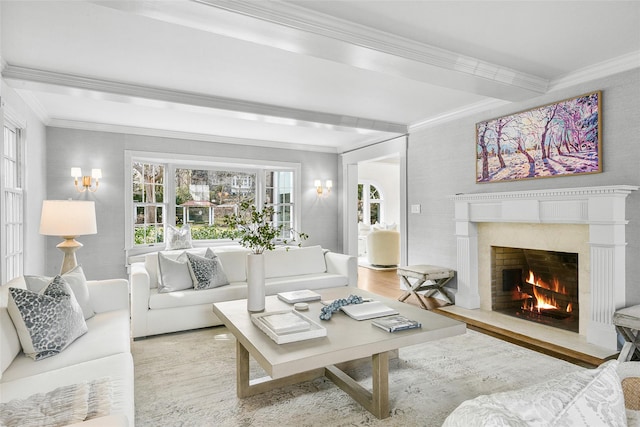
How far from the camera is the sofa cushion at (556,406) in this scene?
69 centimetres

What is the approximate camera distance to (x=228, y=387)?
2.40 m

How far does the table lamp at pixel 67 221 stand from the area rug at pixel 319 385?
1.11 meters

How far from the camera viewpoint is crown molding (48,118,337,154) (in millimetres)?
4945

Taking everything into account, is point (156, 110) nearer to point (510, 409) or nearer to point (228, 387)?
point (228, 387)

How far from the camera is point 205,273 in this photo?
12.2 ft

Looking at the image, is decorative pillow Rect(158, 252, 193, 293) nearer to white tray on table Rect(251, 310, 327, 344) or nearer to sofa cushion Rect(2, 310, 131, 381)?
sofa cushion Rect(2, 310, 131, 381)

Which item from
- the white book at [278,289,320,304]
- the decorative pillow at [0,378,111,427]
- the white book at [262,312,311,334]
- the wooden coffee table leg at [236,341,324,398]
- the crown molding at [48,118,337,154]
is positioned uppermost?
the crown molding at [48,118,337,154]

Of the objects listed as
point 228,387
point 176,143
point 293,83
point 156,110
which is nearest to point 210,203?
point 176,143

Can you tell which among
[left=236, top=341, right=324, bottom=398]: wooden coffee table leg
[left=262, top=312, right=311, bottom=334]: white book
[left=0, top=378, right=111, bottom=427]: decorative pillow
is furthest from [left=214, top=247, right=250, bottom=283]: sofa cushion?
[left=0, top=378, right=111, bottom=427]: decorative pillow

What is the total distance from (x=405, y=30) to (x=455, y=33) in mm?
365

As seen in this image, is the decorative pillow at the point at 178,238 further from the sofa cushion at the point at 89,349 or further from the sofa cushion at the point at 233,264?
the sofa cushion at the point at 89,349

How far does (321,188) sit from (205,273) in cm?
363

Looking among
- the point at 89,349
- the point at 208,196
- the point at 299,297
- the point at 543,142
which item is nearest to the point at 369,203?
the point at 208,196

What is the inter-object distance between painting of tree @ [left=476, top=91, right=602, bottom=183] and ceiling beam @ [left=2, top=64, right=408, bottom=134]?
153 centimetres
